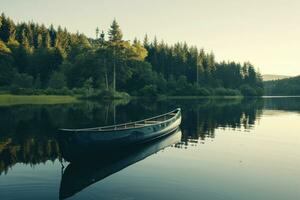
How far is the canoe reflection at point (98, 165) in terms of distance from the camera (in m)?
16.7

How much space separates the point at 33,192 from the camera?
15.3 m

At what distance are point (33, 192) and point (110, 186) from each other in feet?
12.8

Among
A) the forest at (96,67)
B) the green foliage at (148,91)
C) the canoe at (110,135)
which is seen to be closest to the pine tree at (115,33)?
the forest at (96,67)

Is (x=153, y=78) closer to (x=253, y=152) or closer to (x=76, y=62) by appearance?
(x=76, y=62)

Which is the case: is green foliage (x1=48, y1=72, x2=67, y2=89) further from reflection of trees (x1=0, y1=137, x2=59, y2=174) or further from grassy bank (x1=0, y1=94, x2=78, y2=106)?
reflection of trees (x1=0, y1=137, x2=59, y2=174)

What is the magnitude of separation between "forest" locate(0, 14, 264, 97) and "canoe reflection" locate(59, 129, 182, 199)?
72.1m

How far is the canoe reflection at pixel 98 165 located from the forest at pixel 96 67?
7210 centimetres

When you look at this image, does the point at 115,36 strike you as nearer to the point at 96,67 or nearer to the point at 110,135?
the point at 96,67

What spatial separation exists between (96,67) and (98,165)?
309 ft

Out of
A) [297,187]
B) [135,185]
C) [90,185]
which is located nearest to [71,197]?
[90,185]

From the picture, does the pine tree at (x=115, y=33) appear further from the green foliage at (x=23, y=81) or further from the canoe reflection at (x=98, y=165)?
the canoe reflection at (x=98, y=165)

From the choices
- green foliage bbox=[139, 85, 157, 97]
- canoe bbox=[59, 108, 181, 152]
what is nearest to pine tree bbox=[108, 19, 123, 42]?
green foliage bbox=[139, 85, 157, 97]

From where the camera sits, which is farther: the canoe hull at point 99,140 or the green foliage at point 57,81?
the green foliage at point 57,81

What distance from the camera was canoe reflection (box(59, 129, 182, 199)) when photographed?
658 inches
